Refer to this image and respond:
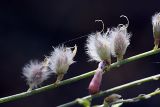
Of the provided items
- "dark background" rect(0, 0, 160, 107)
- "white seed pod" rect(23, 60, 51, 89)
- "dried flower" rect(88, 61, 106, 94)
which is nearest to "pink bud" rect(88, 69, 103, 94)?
"dried flower" rect(88, 61, 106, 94)

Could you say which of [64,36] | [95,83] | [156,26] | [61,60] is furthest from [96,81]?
[64,36]

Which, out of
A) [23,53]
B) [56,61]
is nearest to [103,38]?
[56,61]

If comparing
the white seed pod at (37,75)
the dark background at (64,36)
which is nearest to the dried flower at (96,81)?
the white seed pod at (37,75)

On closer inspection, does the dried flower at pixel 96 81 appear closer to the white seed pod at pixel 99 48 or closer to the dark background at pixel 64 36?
the white seed pod at pixel 99 48

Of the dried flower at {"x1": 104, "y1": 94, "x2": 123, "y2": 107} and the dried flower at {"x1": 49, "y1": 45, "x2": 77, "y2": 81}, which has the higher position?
the dried flower at {"x1": 49, "y1": 45, "x2": 77, "y2": 81}

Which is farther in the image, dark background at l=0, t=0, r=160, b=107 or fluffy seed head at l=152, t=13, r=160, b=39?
dark background at l=0, t=0, r=160, b=107

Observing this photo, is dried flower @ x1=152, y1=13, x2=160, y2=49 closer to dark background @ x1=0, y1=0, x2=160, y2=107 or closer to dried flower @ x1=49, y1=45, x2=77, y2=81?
dried flower @ x1=49, y1=45, x2=77, y2=81

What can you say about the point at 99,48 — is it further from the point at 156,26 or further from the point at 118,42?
the point at 156,26
